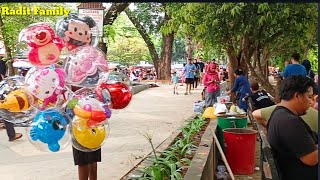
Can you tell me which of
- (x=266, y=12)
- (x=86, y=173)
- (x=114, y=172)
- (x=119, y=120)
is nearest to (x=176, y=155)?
(x=114, y=172)

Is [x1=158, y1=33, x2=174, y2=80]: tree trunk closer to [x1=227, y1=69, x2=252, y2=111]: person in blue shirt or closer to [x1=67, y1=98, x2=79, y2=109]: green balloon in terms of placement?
[x1=227, y1=69, x2=252, y2=111]: person in blue shirt

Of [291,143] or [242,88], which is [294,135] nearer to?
[291,143]

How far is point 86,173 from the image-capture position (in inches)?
151

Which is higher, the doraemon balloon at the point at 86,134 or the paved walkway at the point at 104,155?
the doraemon balloon at the point at 86,134

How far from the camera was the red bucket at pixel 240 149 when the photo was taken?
5.74m

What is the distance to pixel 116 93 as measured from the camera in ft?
10.5

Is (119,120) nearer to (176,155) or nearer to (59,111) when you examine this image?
(176,155)

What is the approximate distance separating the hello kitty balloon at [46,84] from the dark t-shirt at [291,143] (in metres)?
1.70

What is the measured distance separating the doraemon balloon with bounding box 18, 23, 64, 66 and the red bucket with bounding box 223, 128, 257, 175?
3412mm

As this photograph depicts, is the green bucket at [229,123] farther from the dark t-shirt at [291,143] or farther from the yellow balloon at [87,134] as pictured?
the yellow balloon at [87,134]

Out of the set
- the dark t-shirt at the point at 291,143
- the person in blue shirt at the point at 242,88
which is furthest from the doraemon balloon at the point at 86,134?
the person in blue shirt at the point at 242,88

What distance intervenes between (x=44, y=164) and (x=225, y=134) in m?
2.73

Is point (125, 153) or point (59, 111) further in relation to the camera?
point (125, 153)

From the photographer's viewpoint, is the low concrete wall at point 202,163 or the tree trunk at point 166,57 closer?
the low concrete wall at point 202,163
